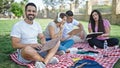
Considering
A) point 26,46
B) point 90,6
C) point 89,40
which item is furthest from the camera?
point 90,6

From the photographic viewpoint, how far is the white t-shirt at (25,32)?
532cm

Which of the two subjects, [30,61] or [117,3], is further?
[117,3]

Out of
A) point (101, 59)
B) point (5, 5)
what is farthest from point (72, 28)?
point (5, 5)

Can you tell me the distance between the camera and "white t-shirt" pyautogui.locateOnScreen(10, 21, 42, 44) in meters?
5.32

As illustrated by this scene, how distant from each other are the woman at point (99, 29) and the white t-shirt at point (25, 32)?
262 cm

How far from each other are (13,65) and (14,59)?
413 mm

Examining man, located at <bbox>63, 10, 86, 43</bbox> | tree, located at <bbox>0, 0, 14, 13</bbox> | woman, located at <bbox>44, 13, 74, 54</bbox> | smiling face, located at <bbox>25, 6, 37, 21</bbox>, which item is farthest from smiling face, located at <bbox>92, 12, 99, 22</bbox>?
tree, located at <bbox>0, 0, 14, 13</bbox>

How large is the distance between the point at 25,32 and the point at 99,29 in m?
3.11

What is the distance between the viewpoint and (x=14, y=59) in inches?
238

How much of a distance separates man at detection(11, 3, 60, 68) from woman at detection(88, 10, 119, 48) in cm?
252

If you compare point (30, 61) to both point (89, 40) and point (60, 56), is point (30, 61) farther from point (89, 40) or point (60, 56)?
point (89, 40)

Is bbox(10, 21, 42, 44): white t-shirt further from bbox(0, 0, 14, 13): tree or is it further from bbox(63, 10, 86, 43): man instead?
bbox(0, 0, 14, 13): tree

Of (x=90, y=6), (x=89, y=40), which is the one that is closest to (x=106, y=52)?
(x=89, y=40)

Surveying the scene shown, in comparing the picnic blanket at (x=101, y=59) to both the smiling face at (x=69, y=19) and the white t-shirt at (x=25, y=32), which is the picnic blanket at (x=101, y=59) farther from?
the smiling face at (x=69, y=19)
